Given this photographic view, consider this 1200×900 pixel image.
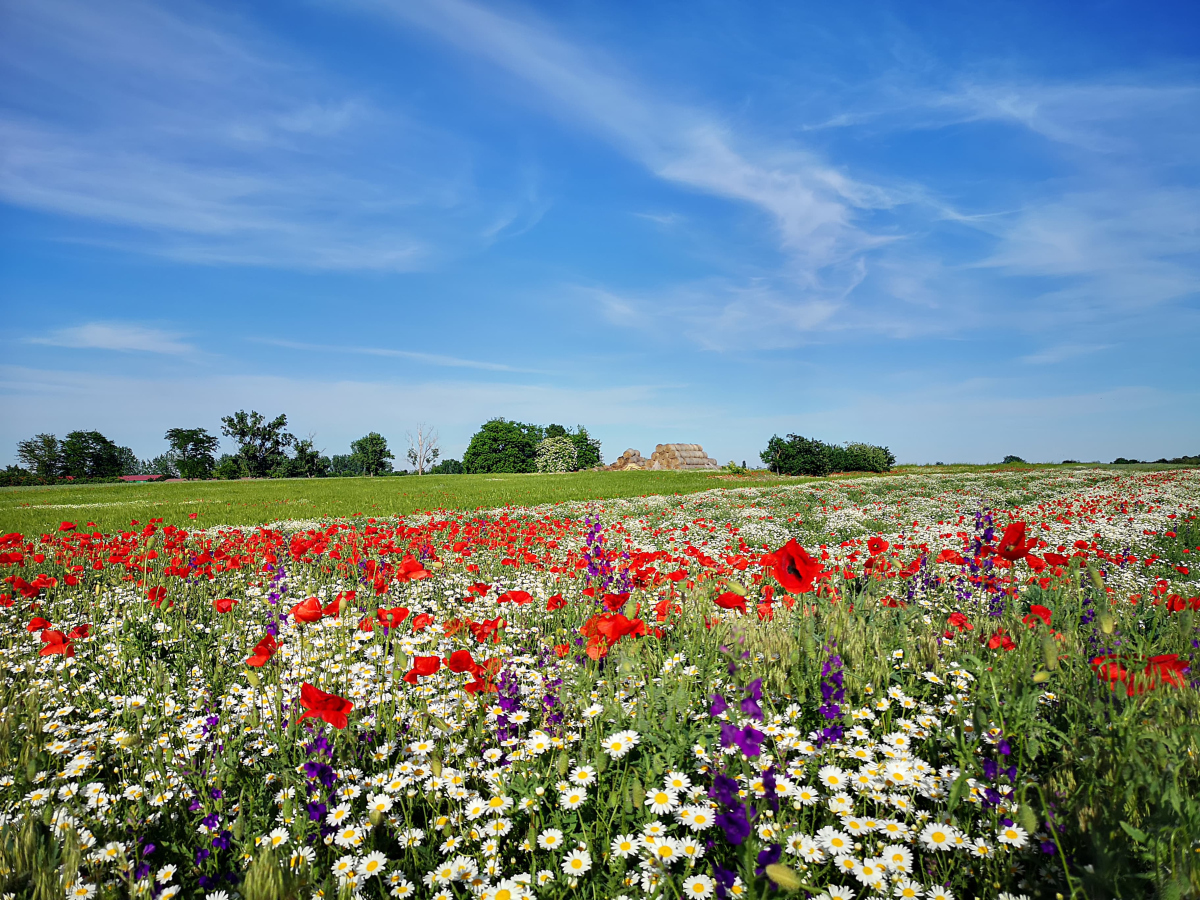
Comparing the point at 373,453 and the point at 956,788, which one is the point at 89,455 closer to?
the point at 373,453

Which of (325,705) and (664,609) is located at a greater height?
(325,705)

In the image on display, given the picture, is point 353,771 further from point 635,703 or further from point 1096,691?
point 1096,691

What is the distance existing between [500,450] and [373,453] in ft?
91.8

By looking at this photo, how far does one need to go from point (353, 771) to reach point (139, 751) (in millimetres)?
1622

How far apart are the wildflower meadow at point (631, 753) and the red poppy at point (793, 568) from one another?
0.05ft

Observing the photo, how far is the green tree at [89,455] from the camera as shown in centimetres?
9510

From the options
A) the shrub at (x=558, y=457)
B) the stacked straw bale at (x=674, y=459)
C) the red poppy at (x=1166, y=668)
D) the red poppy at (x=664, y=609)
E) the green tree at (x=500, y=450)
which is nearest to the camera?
the red poppy at (x=1166, y=668)

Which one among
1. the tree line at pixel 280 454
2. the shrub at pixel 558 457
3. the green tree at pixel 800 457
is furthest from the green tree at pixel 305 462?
the green tree at pixel 800 457

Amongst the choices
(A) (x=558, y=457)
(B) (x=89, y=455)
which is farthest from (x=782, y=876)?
(B) (x=89, y=455)

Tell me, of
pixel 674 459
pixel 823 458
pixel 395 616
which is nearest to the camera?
pixel 395 616

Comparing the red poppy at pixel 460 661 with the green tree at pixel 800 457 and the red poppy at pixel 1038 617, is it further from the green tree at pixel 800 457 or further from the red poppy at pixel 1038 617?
the green tree at pixel 800 457

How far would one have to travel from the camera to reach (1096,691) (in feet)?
10.4

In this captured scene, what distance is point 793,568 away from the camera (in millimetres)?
2865

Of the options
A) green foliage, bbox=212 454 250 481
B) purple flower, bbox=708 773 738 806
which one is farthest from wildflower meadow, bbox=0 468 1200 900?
green foliage, bbox=212 454 250 481
